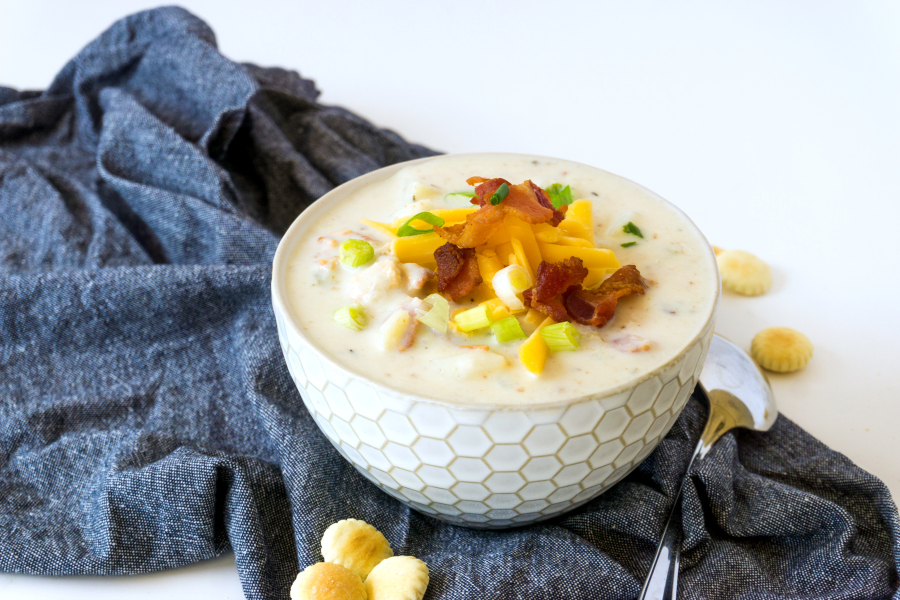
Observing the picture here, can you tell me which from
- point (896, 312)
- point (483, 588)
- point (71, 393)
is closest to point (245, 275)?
point (71, 393)

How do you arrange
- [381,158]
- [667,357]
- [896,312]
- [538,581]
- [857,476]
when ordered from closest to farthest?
[667,357] → [538,581] → [857,476] → [896,312] → [381,158]

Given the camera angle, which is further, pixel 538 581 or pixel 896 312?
pixel 896 312

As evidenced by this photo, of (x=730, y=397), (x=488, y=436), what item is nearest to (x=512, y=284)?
(x=488, y=436)

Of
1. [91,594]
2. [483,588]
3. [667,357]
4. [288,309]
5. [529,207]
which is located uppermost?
[529,207]

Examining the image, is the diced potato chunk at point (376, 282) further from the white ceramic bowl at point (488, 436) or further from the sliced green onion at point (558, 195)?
the sliced green onion at point (558, 195)

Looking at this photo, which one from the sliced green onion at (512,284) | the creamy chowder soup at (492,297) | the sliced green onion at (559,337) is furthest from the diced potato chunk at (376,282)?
the sliced green onion at (559,337)

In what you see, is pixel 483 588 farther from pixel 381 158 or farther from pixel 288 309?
pixel 381 158
